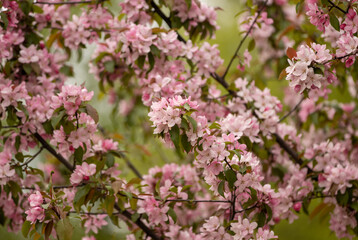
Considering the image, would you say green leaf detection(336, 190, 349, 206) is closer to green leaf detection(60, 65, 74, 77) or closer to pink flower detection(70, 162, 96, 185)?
pink flower detection(70, 162, 96, 185)

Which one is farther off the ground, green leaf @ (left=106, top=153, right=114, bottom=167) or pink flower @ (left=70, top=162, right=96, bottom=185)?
green leaf @ (left=106, top=153, right=114, bottom=167)

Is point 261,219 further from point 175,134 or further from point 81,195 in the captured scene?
point 81,195

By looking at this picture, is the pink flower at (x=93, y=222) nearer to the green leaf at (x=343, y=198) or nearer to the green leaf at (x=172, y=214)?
the green leaf at (x=172, y=214)

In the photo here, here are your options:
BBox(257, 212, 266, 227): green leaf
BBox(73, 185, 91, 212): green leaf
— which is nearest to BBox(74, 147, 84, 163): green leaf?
BBox(73, 185, 91, 212): green leaf

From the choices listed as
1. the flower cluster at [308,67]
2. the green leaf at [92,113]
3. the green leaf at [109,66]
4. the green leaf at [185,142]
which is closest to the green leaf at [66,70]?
the green leaf at [109,66]

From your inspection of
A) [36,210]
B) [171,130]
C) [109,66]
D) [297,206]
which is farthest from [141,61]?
[297,206]

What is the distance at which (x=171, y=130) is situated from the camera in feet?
7.04

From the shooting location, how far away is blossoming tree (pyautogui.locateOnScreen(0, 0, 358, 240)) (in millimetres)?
2258

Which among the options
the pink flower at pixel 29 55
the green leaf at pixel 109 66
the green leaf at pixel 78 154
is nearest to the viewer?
the green leaf at pixel 78 154

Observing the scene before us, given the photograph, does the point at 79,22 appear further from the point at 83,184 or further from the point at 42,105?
the point at 83,184

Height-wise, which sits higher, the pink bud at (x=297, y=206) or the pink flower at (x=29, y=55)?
the pink flower at (x=29, y=55)

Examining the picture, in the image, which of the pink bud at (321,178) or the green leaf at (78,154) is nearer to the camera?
the green leaf at (78,154)

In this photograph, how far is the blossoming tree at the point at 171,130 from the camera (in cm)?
226

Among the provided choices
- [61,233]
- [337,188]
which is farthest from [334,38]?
[61,233]
